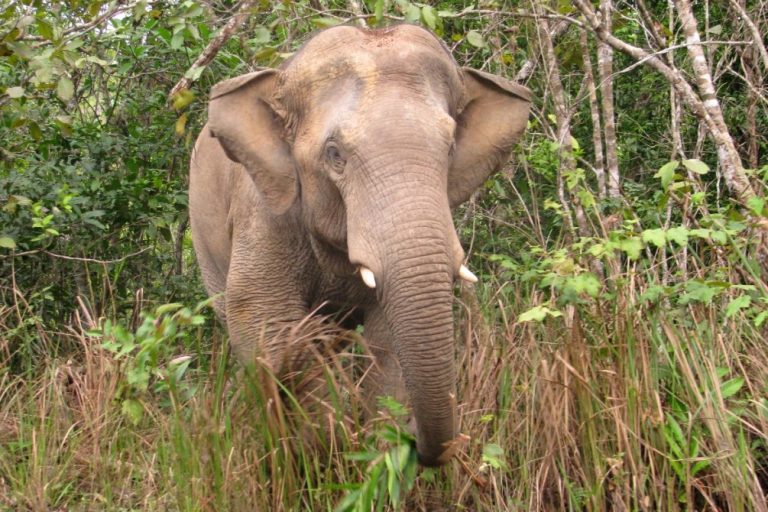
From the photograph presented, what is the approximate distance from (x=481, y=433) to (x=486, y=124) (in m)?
1.30

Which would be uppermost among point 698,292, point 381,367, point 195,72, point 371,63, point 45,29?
point 371,63

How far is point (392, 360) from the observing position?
5035 millimetres

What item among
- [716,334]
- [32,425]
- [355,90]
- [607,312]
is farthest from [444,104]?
[32,425]

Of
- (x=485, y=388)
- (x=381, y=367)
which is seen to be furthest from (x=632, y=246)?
(x=381, y=367)

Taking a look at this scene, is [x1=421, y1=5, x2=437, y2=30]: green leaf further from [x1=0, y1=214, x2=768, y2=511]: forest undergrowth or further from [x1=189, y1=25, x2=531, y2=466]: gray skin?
[x1=0, y1=214, x2=768, y2=511]: forest undergrowth

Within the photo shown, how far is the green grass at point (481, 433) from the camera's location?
3965mm

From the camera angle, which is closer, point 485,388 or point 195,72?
point 485,388

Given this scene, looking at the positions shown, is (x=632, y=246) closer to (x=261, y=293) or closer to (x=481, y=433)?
(x=481, y=433)

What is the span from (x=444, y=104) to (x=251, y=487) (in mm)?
1607

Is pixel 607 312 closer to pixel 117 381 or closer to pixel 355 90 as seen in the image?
pixel 355 90

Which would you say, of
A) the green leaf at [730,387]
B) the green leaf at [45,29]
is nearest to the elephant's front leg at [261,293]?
the green leaf at [45,29]

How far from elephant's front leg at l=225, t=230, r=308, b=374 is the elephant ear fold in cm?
81

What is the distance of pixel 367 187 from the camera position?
3971 millimetres

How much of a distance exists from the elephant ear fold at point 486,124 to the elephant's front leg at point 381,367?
66 cm
